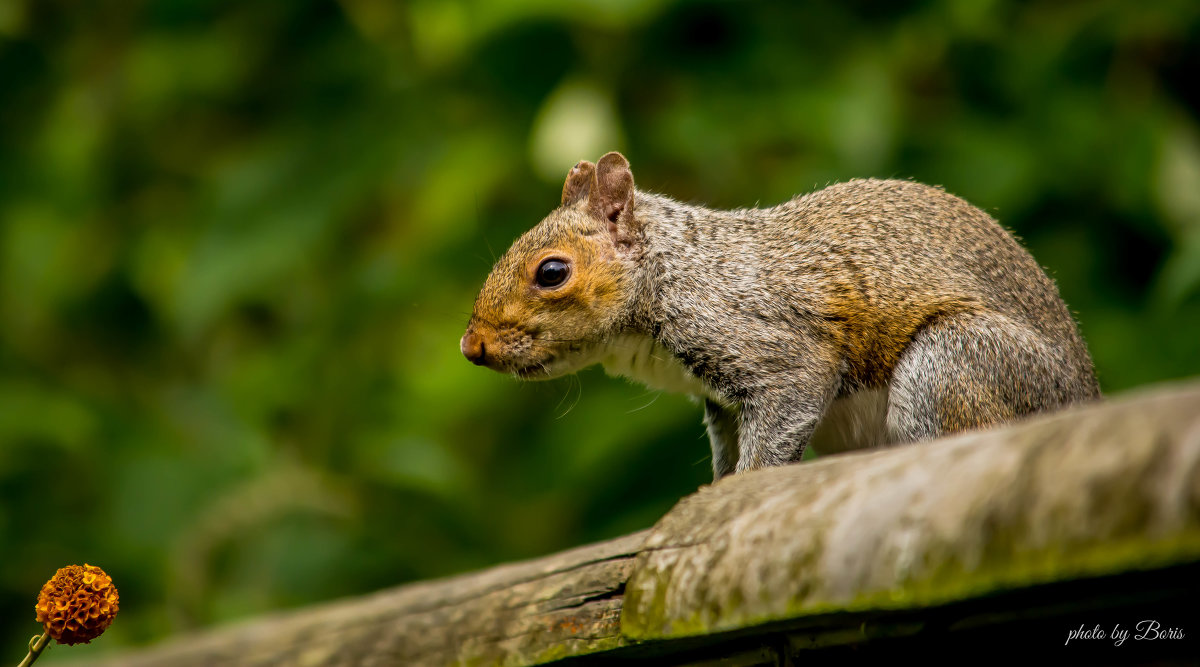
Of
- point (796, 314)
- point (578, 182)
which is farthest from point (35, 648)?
point (578, 182)

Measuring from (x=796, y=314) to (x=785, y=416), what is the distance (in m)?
0.29

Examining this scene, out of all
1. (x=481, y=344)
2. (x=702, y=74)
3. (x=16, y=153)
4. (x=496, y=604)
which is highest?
(x=16, y=153)

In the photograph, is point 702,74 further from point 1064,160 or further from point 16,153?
point 16,153

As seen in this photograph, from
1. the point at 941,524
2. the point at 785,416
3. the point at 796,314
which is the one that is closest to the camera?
the point at 941,524

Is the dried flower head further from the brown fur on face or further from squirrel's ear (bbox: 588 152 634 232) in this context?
squirrel's ear (bbox: 588 152 634 232)

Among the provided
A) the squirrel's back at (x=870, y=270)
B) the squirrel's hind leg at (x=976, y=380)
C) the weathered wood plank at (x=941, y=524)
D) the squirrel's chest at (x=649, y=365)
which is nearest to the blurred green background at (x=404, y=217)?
the squirrel's chest at (x=649, y=365)

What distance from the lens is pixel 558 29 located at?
4.94 metres

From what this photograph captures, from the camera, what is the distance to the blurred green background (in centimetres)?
466

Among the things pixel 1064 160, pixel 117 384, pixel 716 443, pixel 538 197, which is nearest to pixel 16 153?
pixel 117 384

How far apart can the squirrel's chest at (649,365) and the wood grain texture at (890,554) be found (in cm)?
74

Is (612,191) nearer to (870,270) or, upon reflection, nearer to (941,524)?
(870,270)

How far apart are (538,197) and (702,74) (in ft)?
2.84

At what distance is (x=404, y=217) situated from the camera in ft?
19.7

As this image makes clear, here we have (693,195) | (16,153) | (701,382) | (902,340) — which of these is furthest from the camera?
(16,153)
